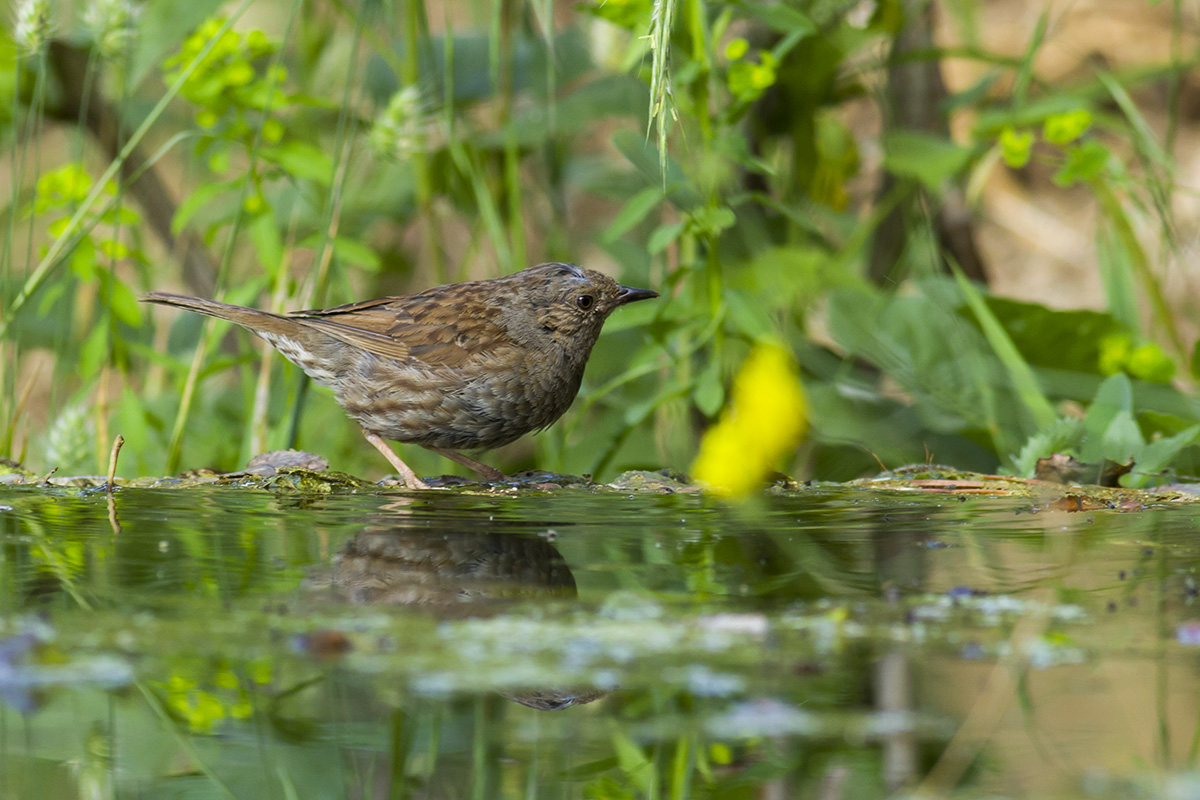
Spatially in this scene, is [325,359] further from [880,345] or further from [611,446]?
[880,345]

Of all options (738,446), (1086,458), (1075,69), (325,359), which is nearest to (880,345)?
(1086,458)

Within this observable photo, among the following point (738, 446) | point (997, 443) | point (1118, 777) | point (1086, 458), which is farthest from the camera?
point (997, 443)

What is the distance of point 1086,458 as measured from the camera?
2959 millimetres

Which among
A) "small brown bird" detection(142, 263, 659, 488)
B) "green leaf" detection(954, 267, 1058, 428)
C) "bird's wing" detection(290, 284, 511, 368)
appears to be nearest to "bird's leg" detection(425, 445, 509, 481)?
"small brown bird" detection(142, 263, 659, 488)

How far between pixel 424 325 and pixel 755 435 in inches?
51.6

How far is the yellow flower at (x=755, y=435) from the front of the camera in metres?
2.72

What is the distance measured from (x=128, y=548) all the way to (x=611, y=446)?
5.40 ft

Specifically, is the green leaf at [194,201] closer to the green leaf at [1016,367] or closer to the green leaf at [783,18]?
the green leaf at [783,18]

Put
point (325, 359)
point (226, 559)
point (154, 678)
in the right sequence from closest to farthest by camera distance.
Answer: point (154, 678) < point (226, 559) < point (325, 359)

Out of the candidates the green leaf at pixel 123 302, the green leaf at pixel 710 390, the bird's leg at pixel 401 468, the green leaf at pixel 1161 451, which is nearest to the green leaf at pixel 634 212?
the green leaf at pixel 710 390

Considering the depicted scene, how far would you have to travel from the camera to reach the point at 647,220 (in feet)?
15.6

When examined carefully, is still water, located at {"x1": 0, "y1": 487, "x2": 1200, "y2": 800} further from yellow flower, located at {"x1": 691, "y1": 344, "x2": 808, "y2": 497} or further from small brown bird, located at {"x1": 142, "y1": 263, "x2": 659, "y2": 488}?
small brown bird, located at {"x1": 142, "y1": 263, "x2": 659, "y2": 488}

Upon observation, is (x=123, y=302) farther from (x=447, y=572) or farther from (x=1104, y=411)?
(x=1104, y=411)

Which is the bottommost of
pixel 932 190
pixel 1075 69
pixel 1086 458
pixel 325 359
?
pixel 1086 458
